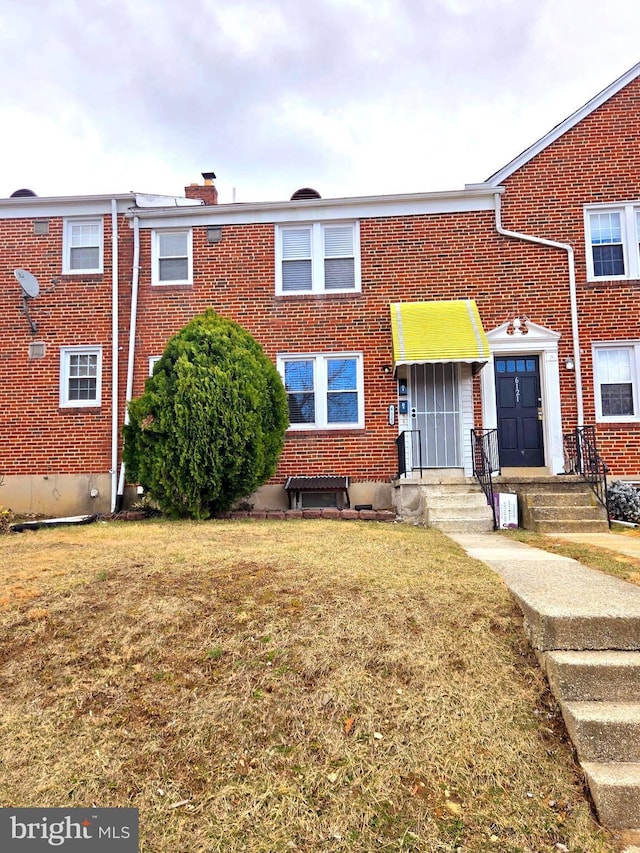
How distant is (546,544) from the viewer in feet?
22.7

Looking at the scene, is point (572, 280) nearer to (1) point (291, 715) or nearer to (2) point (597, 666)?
(2) point (597, 666)

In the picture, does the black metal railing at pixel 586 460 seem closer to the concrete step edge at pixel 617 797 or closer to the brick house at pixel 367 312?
the brick house at pixel 367 312

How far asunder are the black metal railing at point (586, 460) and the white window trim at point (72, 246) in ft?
34.7

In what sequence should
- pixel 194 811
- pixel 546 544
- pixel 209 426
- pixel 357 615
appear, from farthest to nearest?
1. pixel 209 426
2. pixel 546 544
3. pixel 357 615
4. pixel 194 811

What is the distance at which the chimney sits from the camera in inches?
536

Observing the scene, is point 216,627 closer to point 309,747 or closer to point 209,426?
point 309,747

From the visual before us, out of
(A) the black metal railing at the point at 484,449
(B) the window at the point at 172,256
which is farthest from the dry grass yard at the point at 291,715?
(B) the window at the point at 172,256

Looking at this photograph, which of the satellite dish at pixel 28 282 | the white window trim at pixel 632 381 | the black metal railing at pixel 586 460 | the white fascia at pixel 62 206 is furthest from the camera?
the white fascia at pixel 62 206

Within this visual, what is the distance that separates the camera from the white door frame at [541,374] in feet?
35.8

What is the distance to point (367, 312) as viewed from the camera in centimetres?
1161

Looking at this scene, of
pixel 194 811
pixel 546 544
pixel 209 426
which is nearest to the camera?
pixel 194 811

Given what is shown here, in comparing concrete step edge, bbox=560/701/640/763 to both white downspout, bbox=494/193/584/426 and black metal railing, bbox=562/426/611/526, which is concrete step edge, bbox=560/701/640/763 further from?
white downspout, bbox=494/193/584/426

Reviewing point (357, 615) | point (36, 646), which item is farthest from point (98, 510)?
point (357, 615)

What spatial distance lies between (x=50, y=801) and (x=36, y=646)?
3.94 ft
